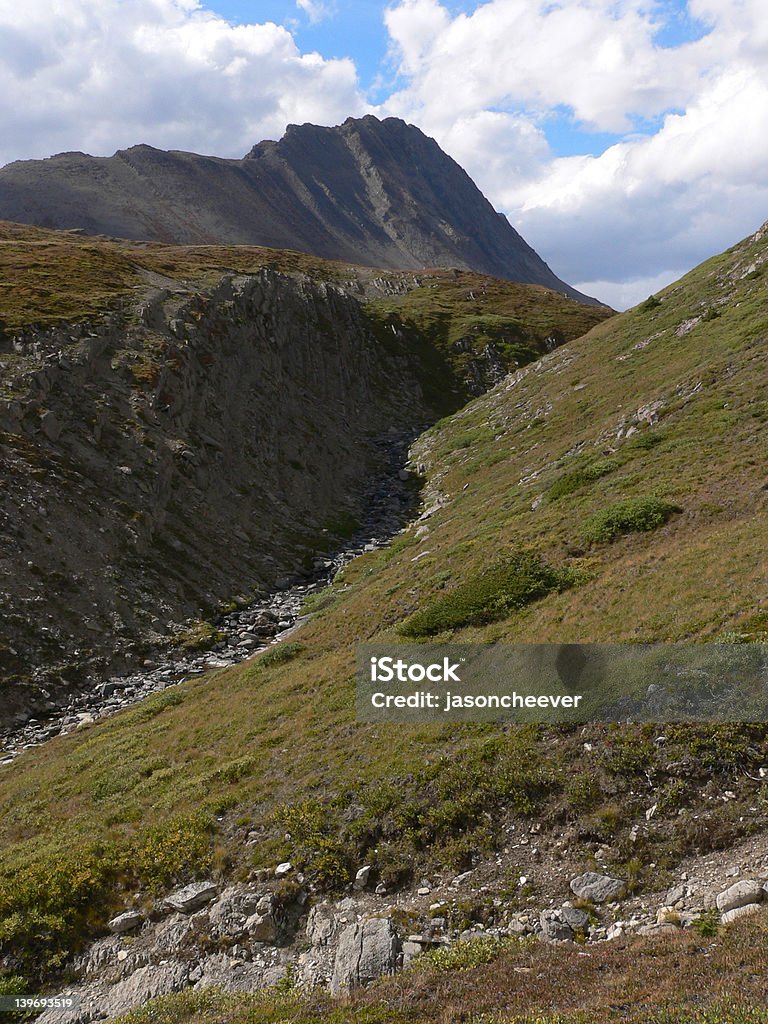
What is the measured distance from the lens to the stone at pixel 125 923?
1327 cm

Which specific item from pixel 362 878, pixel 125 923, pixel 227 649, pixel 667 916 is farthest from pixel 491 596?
pixel 227 649

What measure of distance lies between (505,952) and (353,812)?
4877mm

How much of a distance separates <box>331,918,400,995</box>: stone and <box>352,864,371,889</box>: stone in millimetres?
970

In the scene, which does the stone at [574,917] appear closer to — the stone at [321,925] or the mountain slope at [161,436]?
the stone at [321,925]

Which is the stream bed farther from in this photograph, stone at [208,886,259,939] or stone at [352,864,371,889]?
stone at [352,864,371,889]

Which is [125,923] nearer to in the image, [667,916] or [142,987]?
[142,987]

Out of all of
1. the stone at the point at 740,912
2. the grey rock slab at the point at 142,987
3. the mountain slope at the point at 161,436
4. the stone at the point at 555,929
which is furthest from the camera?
the mountain slope at the point at 161,436

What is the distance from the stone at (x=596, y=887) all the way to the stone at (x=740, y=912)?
179cm

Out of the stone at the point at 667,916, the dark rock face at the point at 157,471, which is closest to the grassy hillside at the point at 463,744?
the stone at the point at 667,916

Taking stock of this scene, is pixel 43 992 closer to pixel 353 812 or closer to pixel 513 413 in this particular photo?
pixel 353 812

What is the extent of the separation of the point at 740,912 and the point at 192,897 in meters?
10.5

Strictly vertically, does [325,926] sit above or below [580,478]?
below

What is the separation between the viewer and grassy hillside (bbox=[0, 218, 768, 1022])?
1280cm

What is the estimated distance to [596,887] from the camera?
11.2m
